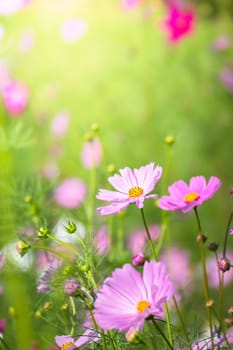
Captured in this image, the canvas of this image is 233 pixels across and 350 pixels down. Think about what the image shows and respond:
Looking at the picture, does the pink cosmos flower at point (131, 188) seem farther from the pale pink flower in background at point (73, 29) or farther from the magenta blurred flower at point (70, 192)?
the pale pink flower in background at point (73, 29)

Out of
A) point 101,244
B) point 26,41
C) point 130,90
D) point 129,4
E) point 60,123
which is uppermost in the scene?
point 129,4

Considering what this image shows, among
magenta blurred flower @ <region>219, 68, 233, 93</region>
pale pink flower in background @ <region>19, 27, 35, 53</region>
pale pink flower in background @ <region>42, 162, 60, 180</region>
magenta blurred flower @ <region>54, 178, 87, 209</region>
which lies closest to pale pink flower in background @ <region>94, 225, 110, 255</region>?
magenta blurred flower @ <region>54, 178, 87, 209</region>

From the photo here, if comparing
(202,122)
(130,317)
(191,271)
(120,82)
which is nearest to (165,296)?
(130,317)

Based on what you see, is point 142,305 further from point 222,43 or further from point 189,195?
point 222,43

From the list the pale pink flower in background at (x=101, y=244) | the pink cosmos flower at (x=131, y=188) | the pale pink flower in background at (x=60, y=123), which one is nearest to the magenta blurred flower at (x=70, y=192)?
the pale pink flower in background at (x=60, y=123)

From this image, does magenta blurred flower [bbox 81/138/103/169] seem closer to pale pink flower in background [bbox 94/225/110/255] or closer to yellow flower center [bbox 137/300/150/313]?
pale pink flower in background [bbox 94/225/110/255]

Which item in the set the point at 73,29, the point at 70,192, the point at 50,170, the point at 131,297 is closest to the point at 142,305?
the point at 131,297
